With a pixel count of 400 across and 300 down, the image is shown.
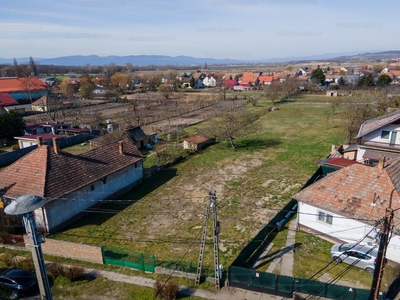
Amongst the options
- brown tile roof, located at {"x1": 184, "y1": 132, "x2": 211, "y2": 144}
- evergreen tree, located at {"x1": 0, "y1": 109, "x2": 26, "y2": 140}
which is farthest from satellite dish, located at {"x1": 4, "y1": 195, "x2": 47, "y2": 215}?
evergreen tree, located at {"x1": 0, "y1": 109, "x2": 26, "y2": 140}

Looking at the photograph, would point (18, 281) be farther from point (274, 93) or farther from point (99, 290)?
point (274, 93)

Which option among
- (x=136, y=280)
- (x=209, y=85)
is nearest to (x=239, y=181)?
(x=136, y=280)

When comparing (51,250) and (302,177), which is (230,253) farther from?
(302,177)

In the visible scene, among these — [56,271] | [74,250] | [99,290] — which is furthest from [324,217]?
[56,271]

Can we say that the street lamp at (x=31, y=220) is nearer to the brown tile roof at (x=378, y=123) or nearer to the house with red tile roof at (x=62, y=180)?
the house with red tile roof at (x=62, y=180)

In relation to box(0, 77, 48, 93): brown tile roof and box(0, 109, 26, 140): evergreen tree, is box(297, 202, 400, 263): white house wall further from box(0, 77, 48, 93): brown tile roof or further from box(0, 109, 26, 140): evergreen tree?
box(0, 77, 48, 93): brown tile roof

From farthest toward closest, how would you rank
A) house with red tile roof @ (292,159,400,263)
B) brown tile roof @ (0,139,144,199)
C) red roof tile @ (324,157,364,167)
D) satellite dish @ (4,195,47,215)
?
red roof tile @ (324,157,364,167), brown tile roof @ (0,139,144,199), house with red tile roof @ (292,159,400,263), satellite dish @ (4,195,47,215)

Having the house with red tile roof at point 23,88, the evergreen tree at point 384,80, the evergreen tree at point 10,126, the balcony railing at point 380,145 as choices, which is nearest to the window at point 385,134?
the balcony railing at point 380,145
